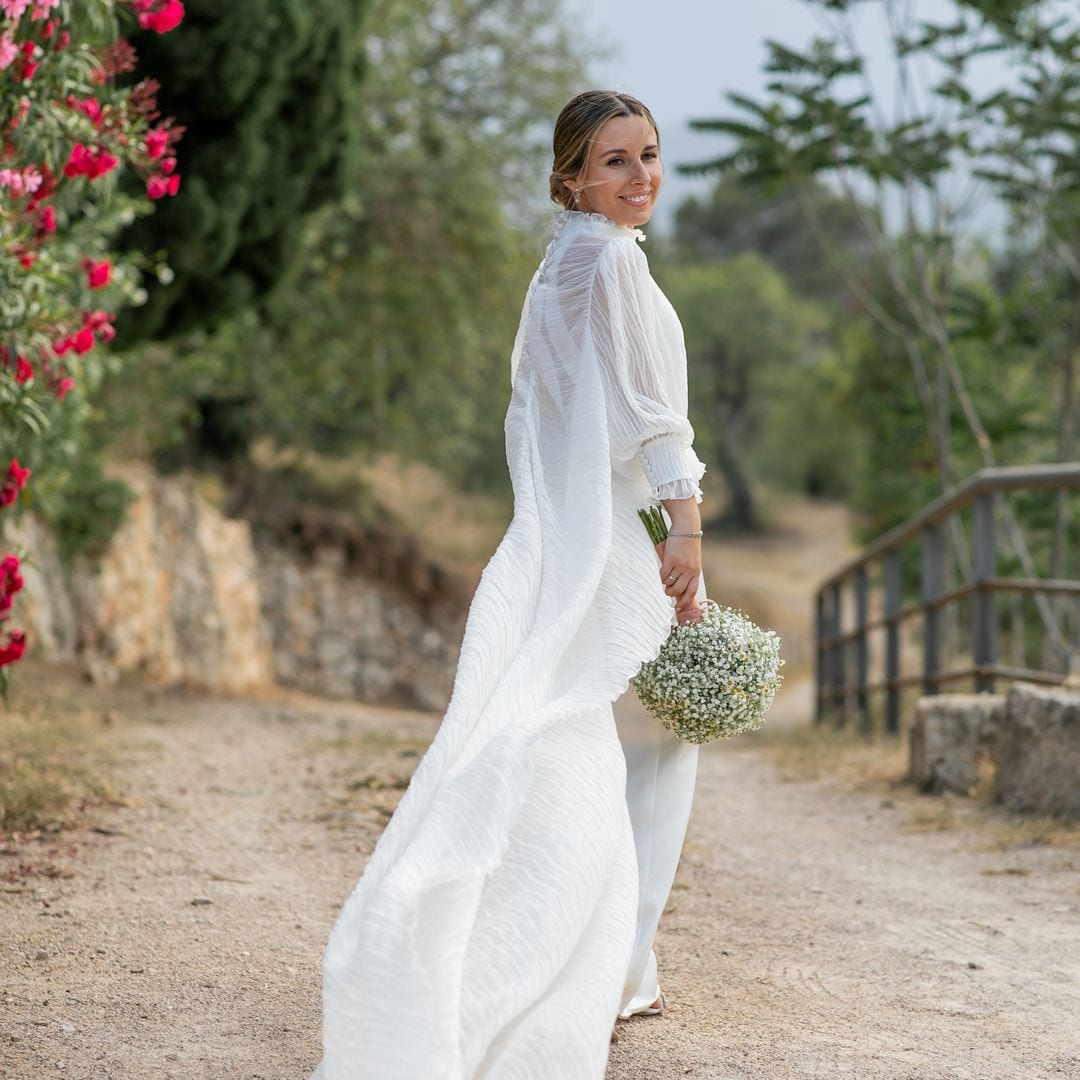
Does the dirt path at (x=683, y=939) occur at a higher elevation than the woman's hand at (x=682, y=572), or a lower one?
lower

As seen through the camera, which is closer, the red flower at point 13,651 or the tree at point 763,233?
the red flower at point 13,651

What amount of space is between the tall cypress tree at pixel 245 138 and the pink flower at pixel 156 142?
3.93m

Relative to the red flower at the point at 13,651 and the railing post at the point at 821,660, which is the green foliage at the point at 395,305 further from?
the red flower at the point at 13,651

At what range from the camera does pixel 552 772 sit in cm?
253

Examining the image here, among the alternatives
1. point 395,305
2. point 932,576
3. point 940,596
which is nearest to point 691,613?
point 940,596

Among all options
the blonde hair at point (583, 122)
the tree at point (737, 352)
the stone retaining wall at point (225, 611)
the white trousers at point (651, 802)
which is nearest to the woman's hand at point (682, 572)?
the white trousers at point (651, 802)

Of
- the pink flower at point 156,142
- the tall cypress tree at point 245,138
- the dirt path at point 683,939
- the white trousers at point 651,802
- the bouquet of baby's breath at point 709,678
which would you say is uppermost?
the tall cypress tree at point 245,138

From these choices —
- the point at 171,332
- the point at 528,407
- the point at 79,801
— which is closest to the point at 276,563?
the point at 171,332

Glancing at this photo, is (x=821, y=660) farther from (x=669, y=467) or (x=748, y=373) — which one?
(x=748, y=373)

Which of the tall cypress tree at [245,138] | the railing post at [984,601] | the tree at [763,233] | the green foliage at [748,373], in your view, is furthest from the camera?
the tree at [763,233]

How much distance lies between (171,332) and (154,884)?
5984 millimetres

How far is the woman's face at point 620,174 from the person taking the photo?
9.29ft

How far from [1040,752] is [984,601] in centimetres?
134

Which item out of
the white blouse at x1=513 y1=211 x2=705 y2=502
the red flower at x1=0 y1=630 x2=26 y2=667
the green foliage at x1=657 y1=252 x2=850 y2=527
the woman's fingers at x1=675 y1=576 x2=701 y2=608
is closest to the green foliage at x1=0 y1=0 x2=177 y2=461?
the red flower at x1=0 y1=630 x2=26 y2=667
